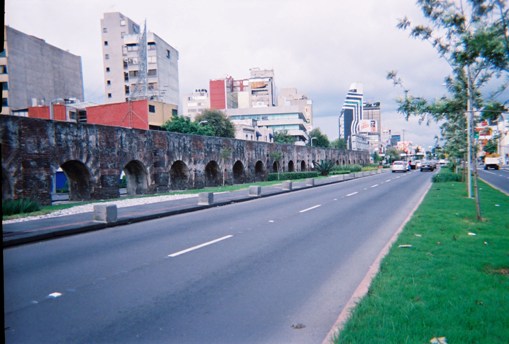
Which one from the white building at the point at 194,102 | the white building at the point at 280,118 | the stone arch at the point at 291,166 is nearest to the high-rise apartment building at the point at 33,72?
the stone arch at the point at 291,166

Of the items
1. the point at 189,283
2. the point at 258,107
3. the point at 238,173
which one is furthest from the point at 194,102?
the point at 189,283

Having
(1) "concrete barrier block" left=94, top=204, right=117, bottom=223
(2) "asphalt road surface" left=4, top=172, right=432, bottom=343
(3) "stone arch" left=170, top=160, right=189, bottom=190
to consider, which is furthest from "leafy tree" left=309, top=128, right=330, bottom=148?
(2) "asphalt road surface" left=4, top=172, right=432, bottom=343

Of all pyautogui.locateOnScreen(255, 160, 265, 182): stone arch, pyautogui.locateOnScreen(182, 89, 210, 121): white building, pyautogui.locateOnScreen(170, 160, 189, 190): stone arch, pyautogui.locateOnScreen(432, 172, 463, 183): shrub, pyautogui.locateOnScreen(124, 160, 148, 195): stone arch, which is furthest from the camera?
pyautogui.locateOnScreen(182, 89, 210, 121): white building

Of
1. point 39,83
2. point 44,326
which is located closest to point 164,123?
point 39,83

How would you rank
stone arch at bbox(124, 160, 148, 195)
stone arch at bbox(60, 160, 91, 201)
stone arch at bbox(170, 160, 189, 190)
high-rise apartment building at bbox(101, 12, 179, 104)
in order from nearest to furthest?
stone arch at bbox(60, 160, 91, 201) < stone arch at bbox(124, 160, 148, 195) < stone arch at bbox(170, 160, 189, 190) < high-rise apartment building at bbox(101, 12, 179, 104)

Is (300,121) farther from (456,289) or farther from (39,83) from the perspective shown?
(456,289)

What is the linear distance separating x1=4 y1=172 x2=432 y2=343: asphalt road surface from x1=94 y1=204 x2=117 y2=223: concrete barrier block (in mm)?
1203

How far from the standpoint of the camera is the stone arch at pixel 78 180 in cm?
2212

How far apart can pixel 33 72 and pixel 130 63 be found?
16.4m

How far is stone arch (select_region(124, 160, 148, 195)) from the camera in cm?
2687

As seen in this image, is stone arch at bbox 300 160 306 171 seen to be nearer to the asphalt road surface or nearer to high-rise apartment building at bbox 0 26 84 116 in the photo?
high-rise apartment building at bbox 0 26 84 116

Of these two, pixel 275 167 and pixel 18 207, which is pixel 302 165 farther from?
pixel 18 207

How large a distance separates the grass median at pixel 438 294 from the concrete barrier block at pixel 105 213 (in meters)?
9.27

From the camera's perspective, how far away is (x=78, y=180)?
22938mm
